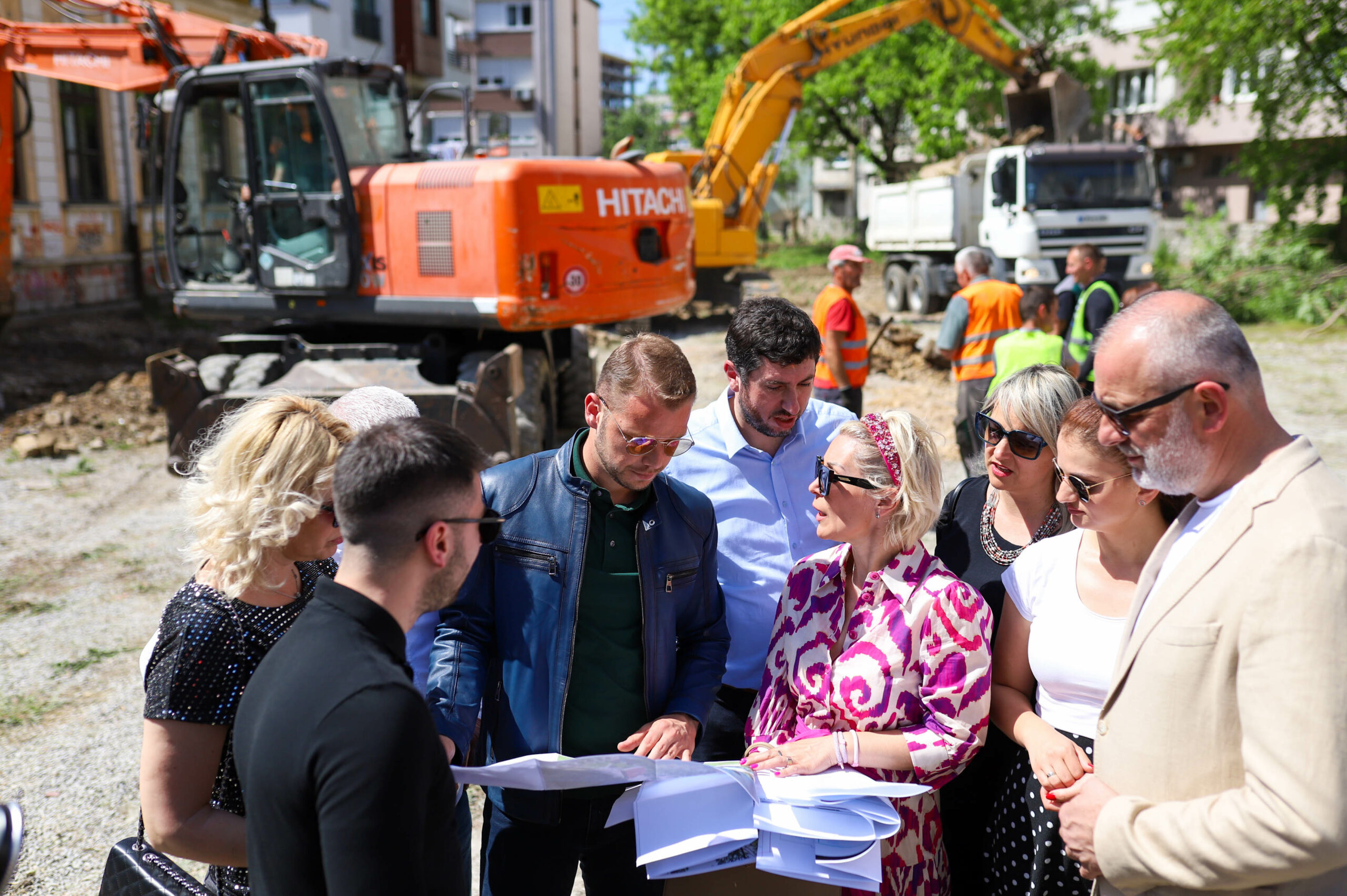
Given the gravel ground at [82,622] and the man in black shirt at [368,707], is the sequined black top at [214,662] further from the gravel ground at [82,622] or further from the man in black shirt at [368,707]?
the gravel ground at [82,622]

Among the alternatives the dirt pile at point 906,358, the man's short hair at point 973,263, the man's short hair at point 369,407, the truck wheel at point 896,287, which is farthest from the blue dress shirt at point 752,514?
the truck wheel at point 896,287

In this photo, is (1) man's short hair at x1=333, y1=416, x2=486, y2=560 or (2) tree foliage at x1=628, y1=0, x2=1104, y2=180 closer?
(1) man's short hair at x1=333, y1=416, x2=486, y2=560

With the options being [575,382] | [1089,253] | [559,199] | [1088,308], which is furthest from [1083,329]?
[575,382]

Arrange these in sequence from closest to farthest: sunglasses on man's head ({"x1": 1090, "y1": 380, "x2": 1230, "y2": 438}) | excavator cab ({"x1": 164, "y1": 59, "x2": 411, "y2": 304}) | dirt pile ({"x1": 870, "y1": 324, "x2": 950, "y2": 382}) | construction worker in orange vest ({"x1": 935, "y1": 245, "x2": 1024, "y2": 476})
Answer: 1. sunglasses on man's head ({"x1": 1090, "y1": 380, "x2": 1230, "y2": 438})
2. construction worker in orange vest ({"x1": 935, "y1": 245, "x2": 1024, "y2": 476})
3. excavator cab ({"x1": 164, "y1": 59, "x2": 411, "y2": 304})
4. dirt pile ({"x1": 870, "y1": 324, "x2": 950, "y2": 382})

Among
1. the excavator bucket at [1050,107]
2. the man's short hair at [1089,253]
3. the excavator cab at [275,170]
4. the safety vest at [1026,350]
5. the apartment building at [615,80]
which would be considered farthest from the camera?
the apartment building at [615,80]

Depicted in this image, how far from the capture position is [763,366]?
2938 mm

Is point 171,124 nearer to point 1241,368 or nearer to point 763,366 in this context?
point 763,366

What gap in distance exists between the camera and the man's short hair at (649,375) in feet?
7.71

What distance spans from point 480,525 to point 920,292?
1996 cm

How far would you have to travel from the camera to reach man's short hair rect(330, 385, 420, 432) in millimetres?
2654

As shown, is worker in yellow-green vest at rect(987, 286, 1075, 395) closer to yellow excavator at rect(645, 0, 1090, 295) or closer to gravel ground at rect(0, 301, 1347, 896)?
gravel ground at rect(0, 301, 1347, 896)

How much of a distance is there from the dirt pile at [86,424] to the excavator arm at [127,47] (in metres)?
3.04

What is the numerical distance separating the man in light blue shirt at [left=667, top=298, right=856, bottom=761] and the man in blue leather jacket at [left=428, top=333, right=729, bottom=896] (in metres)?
0.42

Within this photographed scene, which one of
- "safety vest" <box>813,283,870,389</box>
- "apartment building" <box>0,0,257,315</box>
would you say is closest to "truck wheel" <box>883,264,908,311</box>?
"safety vest" <box>813,283,870,389</box>
